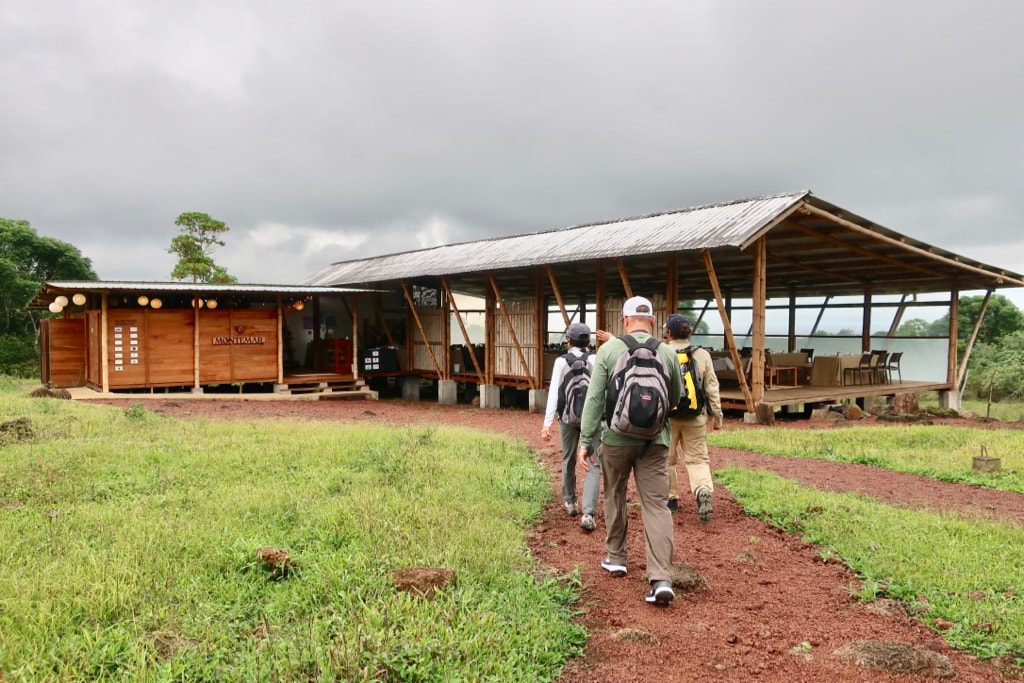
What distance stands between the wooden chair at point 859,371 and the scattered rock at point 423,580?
15282mm

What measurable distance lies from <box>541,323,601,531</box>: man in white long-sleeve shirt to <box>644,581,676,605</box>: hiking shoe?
1293 millimetres

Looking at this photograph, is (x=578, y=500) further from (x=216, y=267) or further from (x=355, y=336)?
(x=216, y=267)

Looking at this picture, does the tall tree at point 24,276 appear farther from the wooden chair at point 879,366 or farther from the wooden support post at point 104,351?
the wooden chair at point 879,366

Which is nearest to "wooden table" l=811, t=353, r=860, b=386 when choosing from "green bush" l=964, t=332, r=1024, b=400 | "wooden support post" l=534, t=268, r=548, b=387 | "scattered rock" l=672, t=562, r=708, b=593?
"green bush" l=964, t=332, r=1024, b=400

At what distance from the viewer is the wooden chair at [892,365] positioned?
18062 millimetres

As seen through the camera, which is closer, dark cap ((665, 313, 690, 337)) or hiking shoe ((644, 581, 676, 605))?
hiking shoe ((644, 581, 676, 605))

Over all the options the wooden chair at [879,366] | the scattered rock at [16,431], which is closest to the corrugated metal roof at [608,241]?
the wooden chair at [879,366]

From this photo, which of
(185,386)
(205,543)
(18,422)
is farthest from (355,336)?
(205,543)

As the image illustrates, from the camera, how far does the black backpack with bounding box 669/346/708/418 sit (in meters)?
5.58

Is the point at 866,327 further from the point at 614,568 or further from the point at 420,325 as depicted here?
the point at 614,568

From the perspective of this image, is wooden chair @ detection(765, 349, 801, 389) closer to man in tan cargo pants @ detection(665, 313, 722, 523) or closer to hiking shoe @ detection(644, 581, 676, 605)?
man in tan cargo pants @ detection(665, 313, 722, 523)

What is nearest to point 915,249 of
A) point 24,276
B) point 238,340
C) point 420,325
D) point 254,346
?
point 420,325

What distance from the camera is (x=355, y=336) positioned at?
18516 mm

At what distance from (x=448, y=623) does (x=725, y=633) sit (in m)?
1.49
